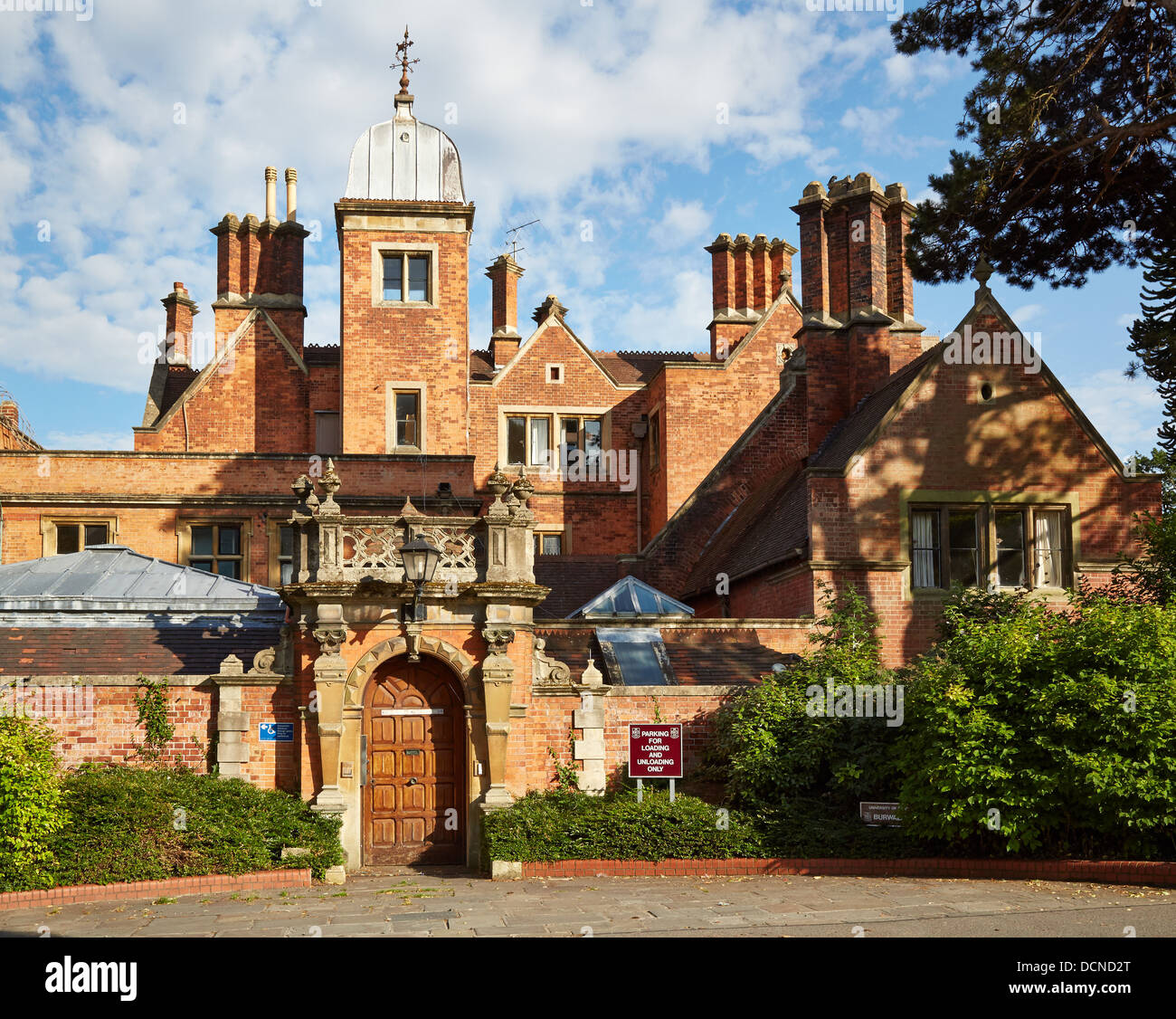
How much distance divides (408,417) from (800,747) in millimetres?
17540

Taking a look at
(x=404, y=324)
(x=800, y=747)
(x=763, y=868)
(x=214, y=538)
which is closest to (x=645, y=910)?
(x=763, y=868)

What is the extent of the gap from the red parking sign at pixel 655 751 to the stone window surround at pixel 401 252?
17590 millimetres

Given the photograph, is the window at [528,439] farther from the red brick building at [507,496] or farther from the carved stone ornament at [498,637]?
the carved stone ornament at [498,637]

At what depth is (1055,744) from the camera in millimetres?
15078

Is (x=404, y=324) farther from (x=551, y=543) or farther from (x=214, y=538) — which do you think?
(x=551, y=543)

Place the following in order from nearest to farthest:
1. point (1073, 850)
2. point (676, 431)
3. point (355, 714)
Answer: point (1073, 850) → point (355, 714) → point (676, 431)

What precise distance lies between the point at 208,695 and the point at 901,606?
494 inches

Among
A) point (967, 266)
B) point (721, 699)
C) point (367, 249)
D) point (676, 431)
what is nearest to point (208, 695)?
point (721, 699)

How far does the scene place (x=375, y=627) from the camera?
1675 cm

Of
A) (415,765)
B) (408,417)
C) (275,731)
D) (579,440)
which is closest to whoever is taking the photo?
(275,731)

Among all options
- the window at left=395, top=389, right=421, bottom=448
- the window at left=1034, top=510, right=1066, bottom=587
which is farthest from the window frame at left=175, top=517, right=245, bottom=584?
the window at left=1034, top=510, right=1066, bottom=587

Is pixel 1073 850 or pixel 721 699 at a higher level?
pixel 721 699

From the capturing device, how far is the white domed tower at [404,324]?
31.1 meters

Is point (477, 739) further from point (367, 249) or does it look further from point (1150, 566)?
point (367, 249)
